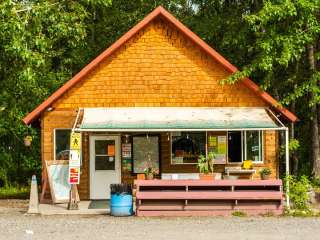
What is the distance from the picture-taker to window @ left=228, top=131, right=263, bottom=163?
885 inches

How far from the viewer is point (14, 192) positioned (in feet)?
93.0

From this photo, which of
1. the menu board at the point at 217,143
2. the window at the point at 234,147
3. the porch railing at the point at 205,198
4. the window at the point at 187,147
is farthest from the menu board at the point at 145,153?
the porch railing at the point at 205,198

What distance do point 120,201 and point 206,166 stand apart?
3.03 metres

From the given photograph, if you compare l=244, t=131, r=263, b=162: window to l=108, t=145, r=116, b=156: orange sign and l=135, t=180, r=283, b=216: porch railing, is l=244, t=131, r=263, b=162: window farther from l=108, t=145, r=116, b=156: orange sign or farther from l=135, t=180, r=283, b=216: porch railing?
l=135, t=180, r=283, b=216: porch railing

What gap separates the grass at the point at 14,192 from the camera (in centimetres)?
2645

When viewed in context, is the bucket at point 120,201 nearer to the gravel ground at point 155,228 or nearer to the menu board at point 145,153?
the gravel ground at point 155,228

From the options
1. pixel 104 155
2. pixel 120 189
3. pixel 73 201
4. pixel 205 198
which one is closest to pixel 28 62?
pixel 104 155

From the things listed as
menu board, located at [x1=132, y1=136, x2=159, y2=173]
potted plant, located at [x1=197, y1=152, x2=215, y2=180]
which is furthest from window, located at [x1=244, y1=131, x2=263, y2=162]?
menu board, located at [x1=132, y1=136, x2=159, y2=173]

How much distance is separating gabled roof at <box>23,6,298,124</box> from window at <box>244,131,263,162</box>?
3.78ft

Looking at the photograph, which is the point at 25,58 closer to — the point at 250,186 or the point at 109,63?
the point at 109,63

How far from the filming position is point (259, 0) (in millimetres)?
27812

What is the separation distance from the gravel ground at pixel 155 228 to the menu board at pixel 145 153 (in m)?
5.15

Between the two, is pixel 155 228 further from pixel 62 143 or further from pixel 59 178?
pixel 62 143

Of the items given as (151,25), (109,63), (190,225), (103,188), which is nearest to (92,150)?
(103,188)
